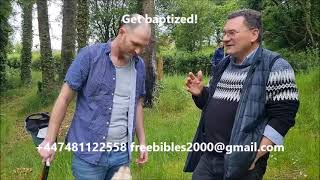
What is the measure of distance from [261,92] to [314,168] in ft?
11.2

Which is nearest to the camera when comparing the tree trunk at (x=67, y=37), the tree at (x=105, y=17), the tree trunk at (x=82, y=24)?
the tree trunk at (x=82, y=24)

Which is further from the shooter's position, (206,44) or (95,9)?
(206,44)

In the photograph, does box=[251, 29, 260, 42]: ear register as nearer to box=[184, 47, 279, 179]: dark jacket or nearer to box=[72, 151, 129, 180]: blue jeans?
box=[184, 47, 279, 179]: dark jacket

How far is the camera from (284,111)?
3301 mm

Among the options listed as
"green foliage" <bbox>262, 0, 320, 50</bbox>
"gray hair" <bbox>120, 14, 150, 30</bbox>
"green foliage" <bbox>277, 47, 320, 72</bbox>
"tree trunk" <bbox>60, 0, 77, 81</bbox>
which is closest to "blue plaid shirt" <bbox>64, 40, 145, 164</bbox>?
"gray hair" <bbox>120, 14, 150, 30</bbox>

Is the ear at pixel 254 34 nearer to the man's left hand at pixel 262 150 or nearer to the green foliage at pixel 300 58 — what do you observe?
the man's left hand at pixel 262 150

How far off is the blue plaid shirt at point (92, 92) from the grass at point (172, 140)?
95.9 inches

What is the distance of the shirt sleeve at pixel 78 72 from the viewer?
11.5 feet

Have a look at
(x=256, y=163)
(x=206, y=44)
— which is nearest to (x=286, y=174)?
(x=256, y=163)

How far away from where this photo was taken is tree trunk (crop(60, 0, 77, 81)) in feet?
50.1

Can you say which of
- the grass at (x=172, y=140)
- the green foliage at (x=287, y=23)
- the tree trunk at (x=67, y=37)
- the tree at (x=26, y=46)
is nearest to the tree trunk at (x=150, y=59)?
the grass at (x=172, y=140)

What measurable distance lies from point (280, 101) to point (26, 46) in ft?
62.8

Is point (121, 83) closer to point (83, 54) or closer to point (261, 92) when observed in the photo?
point (83, 54)

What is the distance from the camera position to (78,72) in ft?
11.5
